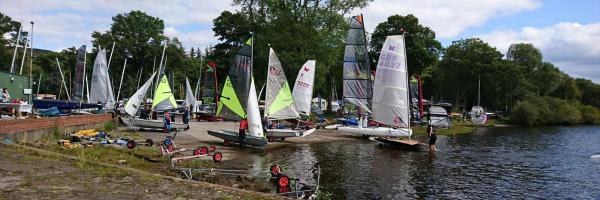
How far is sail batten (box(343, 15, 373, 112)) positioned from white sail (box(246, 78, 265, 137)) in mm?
14476

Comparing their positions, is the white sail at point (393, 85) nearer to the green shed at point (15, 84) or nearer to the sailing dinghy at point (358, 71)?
the sailing dinghy at point (358, 71)

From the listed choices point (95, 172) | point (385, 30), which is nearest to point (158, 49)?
point (385, 30)

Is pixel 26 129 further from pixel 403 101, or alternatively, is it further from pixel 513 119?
pixel 513 119

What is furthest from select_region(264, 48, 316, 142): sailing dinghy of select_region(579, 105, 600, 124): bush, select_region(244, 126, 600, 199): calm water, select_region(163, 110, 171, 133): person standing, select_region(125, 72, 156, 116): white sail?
select_region(579, 105, 600, 124): bush

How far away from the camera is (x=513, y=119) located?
83.2 metres

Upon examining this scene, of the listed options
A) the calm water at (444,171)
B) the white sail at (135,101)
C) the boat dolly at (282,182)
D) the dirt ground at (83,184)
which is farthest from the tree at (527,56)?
the dirt ground at (83,184)

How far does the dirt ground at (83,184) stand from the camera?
A: 41.9 feet

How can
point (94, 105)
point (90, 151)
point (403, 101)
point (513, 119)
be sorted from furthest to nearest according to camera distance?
1. point (513, 119)
2. point (94, 105)
3. point (403, 101)
4. point (90, 151)

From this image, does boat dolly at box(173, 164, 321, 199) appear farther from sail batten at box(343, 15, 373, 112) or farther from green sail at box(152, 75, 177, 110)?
sail batten at box(343, 15, 373, 112)

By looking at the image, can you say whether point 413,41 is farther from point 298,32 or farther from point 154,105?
point 154,105

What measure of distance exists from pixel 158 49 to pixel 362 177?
7620cm

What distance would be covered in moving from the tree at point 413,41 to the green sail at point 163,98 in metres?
52.7

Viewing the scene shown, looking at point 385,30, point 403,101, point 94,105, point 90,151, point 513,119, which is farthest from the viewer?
point 385,30

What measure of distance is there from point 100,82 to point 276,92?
1742cm
